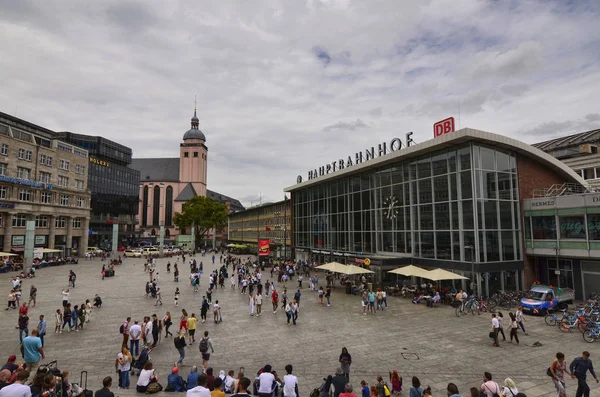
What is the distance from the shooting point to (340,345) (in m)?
15.5

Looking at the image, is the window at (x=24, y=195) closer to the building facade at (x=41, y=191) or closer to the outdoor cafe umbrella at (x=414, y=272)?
the building facade at (x=41, y=191)

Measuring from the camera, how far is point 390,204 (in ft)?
112

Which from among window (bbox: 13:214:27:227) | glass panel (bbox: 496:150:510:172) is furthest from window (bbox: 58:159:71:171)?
glass panel (bbox: 496:150:510:172)

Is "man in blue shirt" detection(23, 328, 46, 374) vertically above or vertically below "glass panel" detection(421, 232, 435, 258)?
below

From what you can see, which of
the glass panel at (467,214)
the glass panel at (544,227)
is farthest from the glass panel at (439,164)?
the glass panel at (544,227)

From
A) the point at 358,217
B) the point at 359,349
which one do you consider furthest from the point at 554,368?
the point at 358,217

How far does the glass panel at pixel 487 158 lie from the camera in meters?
26.4

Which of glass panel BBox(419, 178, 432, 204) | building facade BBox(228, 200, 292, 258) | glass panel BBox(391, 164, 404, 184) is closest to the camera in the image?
glass panel BBox(419, 178, 432, 204)

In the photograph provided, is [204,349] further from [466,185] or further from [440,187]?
[440,187]

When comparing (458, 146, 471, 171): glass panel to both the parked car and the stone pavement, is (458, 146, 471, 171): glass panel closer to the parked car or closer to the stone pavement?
the parked car

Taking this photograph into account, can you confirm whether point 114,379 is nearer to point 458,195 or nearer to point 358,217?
point 458,195

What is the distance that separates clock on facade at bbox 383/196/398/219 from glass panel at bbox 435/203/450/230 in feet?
16.7

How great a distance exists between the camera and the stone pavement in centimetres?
1220

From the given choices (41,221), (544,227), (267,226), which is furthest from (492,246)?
(41,221)
